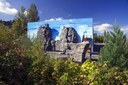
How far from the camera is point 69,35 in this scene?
23.2m

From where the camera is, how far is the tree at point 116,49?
9828mm

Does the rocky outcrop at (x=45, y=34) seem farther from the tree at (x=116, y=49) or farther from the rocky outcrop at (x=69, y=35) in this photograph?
the tree at (x=116, y=49)

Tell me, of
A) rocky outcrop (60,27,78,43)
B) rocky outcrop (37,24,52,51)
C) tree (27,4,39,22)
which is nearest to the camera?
rocky outcrop (60,27,78,43)

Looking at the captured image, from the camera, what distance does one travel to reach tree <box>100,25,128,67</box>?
32.2ft

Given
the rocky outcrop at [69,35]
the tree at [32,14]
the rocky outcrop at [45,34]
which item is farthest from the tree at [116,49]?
the tree at [32,14]

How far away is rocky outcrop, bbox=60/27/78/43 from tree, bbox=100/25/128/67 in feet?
39.2

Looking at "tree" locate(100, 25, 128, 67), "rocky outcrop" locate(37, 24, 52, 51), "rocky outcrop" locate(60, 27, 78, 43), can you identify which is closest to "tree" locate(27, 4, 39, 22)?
"rocky outcrop" locate(37, 24, 52, 51)

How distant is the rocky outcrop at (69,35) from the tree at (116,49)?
11.9 metres

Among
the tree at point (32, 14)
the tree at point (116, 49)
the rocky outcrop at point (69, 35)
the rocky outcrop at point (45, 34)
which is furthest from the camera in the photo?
the tree at point (32, 14)

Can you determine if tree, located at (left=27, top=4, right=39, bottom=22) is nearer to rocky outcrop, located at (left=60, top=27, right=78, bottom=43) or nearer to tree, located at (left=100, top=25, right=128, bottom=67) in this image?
rocky outcrop, located at (left=60, top=27, right=78, bottom=43)

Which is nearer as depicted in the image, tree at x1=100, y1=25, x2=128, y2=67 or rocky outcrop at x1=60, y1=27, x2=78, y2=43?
tree at x1=100, y1=25, x2=128, y2=67

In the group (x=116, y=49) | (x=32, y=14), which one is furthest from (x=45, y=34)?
(x=32, y=14)

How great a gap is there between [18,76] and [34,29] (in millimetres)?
21026

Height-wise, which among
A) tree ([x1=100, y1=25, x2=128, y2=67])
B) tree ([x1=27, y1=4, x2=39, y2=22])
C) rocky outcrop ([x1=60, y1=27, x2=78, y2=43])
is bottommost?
tree ([x1=100, y1=25, x2=128, y2=67])
